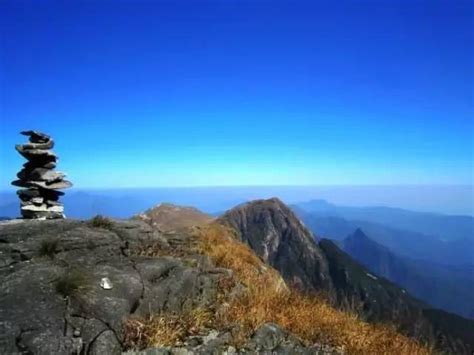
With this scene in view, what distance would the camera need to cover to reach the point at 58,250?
12266 mm

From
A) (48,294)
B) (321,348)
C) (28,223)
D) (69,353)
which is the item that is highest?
(28,223)

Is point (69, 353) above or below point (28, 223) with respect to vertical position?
below

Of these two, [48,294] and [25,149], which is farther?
[25,149]

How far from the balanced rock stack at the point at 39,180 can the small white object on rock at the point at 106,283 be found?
1002cm

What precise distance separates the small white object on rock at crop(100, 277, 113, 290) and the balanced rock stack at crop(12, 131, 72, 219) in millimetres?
10025

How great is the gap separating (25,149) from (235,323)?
13886 millimetres

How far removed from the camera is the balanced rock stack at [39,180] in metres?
19.8

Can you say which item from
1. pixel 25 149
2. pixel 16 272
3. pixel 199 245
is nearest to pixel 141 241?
pixel 199 245

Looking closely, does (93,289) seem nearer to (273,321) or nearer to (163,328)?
(163,328)

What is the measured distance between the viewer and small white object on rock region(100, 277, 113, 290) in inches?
406

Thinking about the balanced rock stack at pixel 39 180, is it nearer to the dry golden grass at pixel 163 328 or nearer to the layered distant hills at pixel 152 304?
the layered distant hills at pixel 152 304

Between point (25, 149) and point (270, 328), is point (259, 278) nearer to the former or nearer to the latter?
point (270, 328)

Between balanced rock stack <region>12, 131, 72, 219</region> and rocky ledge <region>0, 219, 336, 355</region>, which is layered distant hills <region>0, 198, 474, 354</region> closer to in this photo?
rocky ledge <region>0, 219, 336, 355</region>

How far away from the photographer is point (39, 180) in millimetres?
20203
